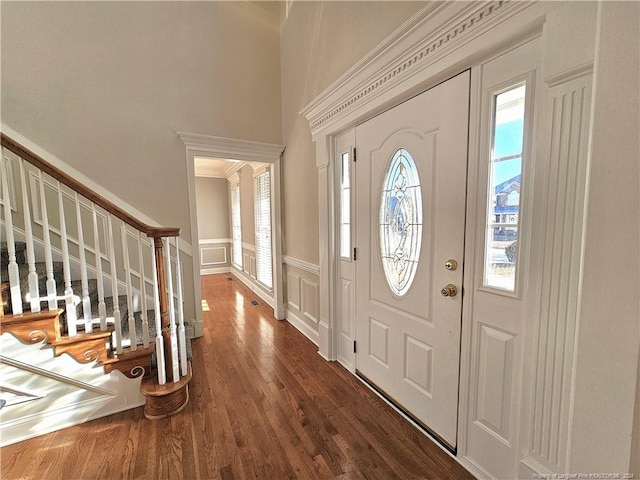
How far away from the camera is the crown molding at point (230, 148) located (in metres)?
2.92

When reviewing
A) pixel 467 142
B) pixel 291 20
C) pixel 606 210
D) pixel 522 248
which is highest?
pixel 291 20

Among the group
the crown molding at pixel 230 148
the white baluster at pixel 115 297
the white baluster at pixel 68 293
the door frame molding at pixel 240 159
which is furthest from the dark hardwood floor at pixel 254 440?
the crown molding at pixel 230 148

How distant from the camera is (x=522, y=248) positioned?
3.65 ft

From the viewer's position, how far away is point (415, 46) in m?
1.42

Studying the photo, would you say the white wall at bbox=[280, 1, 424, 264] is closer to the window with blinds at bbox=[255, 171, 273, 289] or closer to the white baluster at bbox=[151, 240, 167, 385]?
the window with blinds at bbox=[255, 171, 273, 289]

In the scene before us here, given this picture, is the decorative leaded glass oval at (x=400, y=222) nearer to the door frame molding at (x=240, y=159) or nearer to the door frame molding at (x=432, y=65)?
the door frame molding at (x=432, y=65)

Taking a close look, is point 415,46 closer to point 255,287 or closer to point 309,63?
point 309,63

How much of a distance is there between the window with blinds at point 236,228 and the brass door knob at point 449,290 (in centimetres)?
493

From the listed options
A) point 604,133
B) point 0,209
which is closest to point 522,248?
Answer: point 604,133

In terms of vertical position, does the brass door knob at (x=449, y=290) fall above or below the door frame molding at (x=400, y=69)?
below

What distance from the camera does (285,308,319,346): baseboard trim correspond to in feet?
9.34

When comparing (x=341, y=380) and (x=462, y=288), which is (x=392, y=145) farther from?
(x=341, y=380)

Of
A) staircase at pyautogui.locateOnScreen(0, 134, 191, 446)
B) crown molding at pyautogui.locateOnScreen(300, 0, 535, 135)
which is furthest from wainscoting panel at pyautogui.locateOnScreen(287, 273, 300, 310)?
crown molding at pyautogui.locateOnScreen(300, 0, 535, 135)

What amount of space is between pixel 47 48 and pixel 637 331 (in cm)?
423
